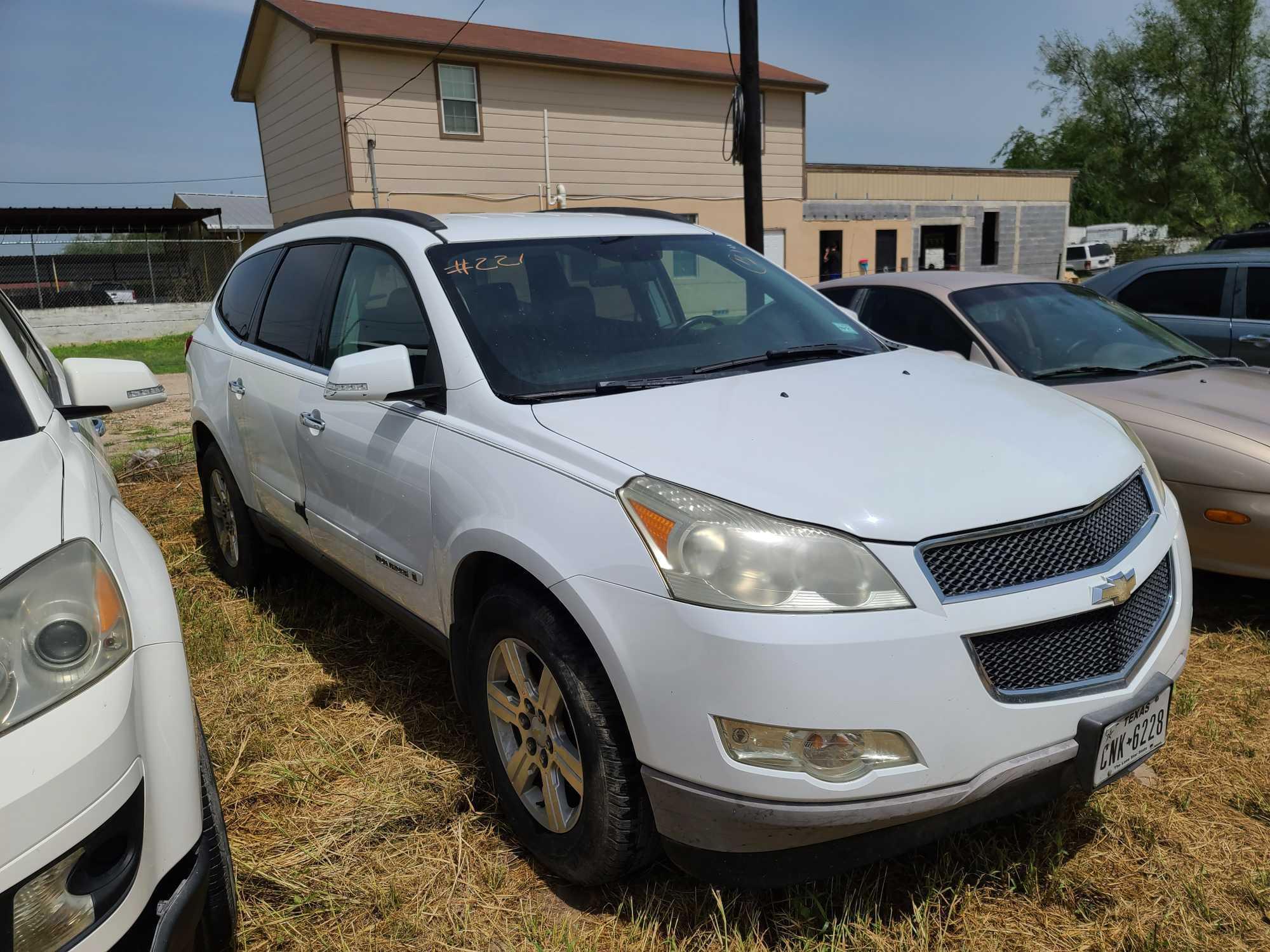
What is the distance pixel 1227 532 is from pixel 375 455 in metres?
3.36

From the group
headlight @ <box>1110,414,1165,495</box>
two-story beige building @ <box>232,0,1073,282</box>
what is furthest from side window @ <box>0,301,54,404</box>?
two-story beige building @ <box>232,0,1073,282</box>

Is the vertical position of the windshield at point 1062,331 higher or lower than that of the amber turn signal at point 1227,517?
higher

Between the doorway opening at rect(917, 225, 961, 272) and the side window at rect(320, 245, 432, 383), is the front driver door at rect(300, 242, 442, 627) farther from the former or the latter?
the doorway opening at rect(917, 225, 961, 272)

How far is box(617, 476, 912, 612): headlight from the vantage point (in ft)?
6.56

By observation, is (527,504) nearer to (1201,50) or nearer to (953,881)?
(953,881)

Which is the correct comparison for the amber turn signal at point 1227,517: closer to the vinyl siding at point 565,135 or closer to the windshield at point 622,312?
the windshield at point 622,312

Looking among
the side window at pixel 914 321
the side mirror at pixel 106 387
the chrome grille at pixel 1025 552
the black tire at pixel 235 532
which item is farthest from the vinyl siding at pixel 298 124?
the chrome grille at pixel 1025 552

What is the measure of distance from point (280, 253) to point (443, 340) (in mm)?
1903

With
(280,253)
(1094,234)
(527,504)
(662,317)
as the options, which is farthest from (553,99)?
(1094,234)

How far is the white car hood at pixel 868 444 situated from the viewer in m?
2.11

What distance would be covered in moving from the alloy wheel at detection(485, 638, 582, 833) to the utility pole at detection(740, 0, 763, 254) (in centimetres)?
645

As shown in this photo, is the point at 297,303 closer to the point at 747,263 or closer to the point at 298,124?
the point at 747,263

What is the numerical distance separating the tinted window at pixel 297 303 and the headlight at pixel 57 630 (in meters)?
2.11

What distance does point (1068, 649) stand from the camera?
84.4 inches
